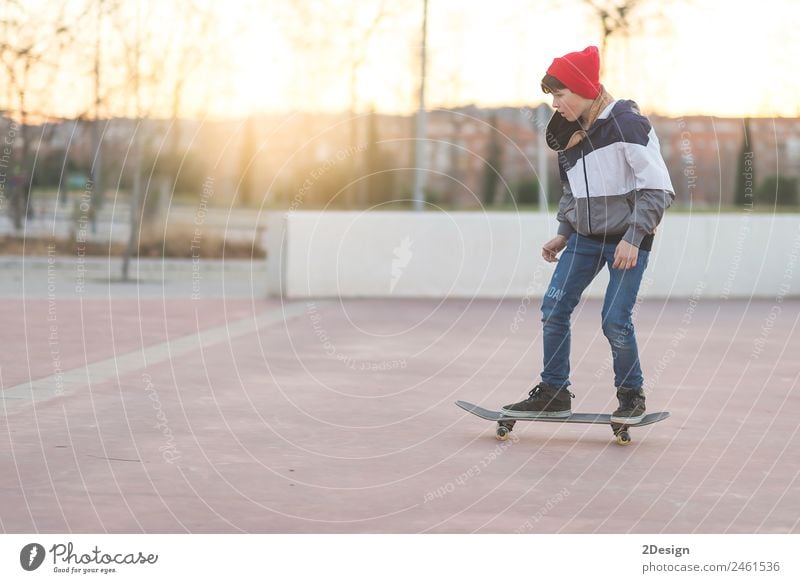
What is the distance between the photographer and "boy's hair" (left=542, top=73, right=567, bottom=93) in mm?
6355

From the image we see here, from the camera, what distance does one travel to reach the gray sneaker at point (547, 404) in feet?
22.0

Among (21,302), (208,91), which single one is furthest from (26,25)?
(21,302)

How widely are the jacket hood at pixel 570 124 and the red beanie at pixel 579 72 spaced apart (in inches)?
4.9

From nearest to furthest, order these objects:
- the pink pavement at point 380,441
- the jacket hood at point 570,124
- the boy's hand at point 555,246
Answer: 1. the pink pavement at point 380,441
2. the jacket hood at point 570,124
3. the boy's hand at point 555,246

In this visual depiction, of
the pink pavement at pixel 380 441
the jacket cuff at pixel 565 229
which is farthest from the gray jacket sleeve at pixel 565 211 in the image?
the pink pavement at pixel 380 441

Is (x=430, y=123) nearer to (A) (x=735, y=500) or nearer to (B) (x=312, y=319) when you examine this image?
(B) (x=312, y=319)

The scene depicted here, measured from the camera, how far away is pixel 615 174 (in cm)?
640

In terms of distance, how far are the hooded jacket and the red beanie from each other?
16 centimetres

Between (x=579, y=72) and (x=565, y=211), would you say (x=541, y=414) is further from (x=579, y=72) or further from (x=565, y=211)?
(x=579, y=72)

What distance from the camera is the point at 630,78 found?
20.7 m
